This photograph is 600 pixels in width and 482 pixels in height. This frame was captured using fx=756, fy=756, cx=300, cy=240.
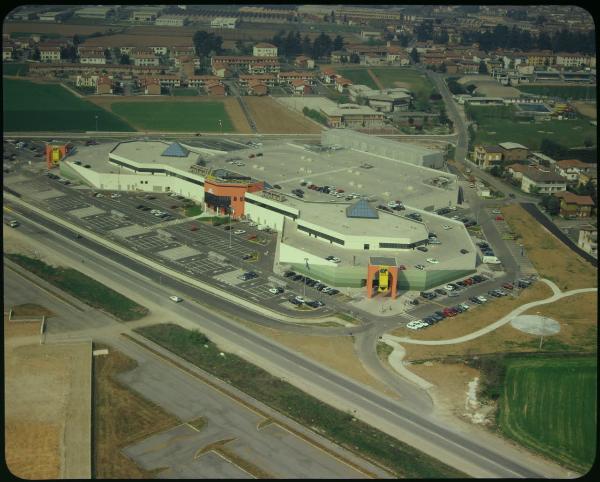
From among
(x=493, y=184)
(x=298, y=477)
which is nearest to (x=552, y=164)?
(x=493, y=184)

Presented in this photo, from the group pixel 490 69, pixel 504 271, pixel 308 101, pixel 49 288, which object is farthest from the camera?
pixel 490 69

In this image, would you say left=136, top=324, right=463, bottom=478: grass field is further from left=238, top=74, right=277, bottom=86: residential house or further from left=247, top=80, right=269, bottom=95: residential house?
left=238, top=74, right=277, bottom=86: residential house

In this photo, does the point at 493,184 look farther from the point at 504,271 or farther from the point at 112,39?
the point at 112,39

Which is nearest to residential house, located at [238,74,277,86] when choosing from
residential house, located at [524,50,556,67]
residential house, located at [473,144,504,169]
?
residential house, located at [473,144,504,169]

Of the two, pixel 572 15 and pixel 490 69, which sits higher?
pixel 572 15

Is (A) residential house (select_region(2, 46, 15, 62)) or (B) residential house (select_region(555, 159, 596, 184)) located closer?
(B) residential house (select_region(555, 159, 596, 184))

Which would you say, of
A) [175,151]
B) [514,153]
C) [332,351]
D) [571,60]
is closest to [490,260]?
[332,351]
